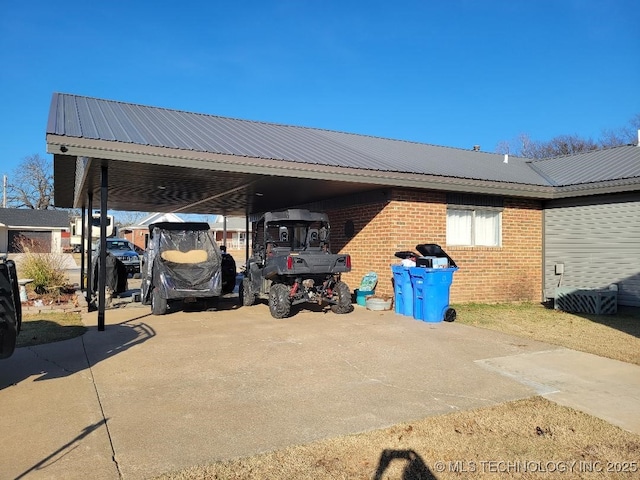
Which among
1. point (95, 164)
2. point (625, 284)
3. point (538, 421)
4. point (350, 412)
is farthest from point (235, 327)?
point (625, 284)

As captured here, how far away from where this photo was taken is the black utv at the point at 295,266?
9.44m

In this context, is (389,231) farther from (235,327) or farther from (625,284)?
(625,284)

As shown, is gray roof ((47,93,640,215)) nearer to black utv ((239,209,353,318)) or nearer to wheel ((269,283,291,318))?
black utv ((239,209,353,318))

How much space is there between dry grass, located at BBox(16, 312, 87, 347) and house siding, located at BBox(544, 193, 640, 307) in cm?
1168

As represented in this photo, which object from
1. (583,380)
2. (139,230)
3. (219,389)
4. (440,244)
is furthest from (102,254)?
(139,230)

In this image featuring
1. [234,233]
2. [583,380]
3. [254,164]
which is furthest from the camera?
[234,233]

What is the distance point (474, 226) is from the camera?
12039mm

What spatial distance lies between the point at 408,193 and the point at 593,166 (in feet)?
21.3

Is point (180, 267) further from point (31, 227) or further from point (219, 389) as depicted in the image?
point (31, 227)

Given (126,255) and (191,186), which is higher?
(191,186)

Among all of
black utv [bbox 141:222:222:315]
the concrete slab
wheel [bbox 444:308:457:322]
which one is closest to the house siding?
Result: wheel [bbox 444:308:457:322]

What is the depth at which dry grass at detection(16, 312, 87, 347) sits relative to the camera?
7391mm

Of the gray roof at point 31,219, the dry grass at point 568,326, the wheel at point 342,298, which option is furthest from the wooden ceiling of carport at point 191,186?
the gray roof at point 31,219

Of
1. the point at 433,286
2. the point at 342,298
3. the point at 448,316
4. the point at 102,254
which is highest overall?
the point at 102,254
